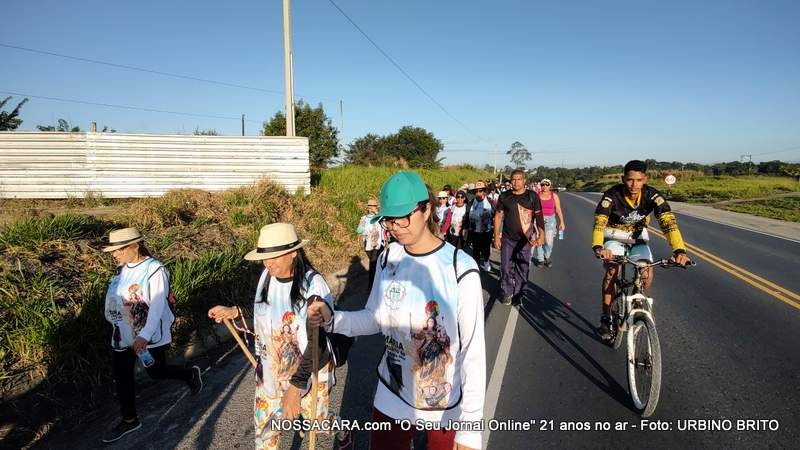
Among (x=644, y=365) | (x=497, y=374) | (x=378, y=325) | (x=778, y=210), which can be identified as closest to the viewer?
(x=378, y=325)

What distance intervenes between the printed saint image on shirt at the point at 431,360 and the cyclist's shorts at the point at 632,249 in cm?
306

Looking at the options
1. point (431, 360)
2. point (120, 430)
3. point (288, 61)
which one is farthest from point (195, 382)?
point (288, 61)

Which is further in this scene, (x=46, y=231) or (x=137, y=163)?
(x=137, y=163)

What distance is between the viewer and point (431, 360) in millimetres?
1964

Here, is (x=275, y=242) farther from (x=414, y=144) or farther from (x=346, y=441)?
(x=414, y=144)

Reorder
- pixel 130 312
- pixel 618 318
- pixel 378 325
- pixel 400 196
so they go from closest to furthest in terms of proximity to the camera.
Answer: pixel 400 196 → pixel 378 325 → pixel 130 312 → pixel 618 318

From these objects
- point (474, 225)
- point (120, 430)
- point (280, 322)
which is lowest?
point (120, 430)

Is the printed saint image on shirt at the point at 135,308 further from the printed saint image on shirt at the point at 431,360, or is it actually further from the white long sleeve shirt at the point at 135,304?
the printed saint image on shirt at the point at 431,360

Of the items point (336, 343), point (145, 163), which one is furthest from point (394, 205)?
point (145, 163)

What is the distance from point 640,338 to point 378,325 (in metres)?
2.78

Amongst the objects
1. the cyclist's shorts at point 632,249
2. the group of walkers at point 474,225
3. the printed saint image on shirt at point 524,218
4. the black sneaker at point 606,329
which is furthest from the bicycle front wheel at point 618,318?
the group of walkers at point 474,225

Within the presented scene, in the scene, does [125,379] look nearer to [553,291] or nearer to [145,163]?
[553,291]

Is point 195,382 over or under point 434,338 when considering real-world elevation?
under

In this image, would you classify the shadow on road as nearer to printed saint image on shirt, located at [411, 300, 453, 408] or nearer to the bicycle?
the bicycle
